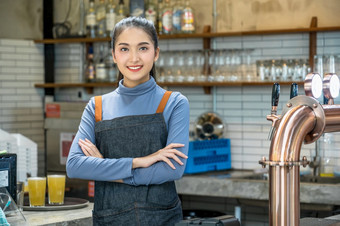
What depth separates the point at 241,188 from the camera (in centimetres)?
515

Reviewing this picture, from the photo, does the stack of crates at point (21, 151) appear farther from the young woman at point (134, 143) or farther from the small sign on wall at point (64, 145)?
the young woman at point (134, 143)

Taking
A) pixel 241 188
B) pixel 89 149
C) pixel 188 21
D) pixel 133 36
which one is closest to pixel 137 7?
pixel 188 21

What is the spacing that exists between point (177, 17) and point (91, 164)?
3.64m

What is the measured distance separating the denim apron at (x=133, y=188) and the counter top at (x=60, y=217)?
1.63 feet

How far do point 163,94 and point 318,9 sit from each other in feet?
10.9

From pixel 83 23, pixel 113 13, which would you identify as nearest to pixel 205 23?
pixel 113 13

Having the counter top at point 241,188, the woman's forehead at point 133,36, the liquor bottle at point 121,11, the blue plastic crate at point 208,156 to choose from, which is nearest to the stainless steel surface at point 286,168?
the woman's forehead at point 133,36

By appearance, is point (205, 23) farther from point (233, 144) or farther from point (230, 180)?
point (230, 180)

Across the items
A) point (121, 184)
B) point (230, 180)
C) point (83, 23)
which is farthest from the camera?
point (83, 23)

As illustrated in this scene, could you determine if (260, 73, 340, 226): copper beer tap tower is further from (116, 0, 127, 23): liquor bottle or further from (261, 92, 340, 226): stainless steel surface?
(116, 0, 127, 23): liquor bottle

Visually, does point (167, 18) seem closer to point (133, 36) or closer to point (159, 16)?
point (159, 16)

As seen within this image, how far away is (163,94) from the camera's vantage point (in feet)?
8.68

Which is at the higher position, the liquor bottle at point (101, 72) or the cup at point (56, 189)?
the liquor bottle at point (101, 72)

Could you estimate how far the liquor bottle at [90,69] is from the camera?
6.62 metres
